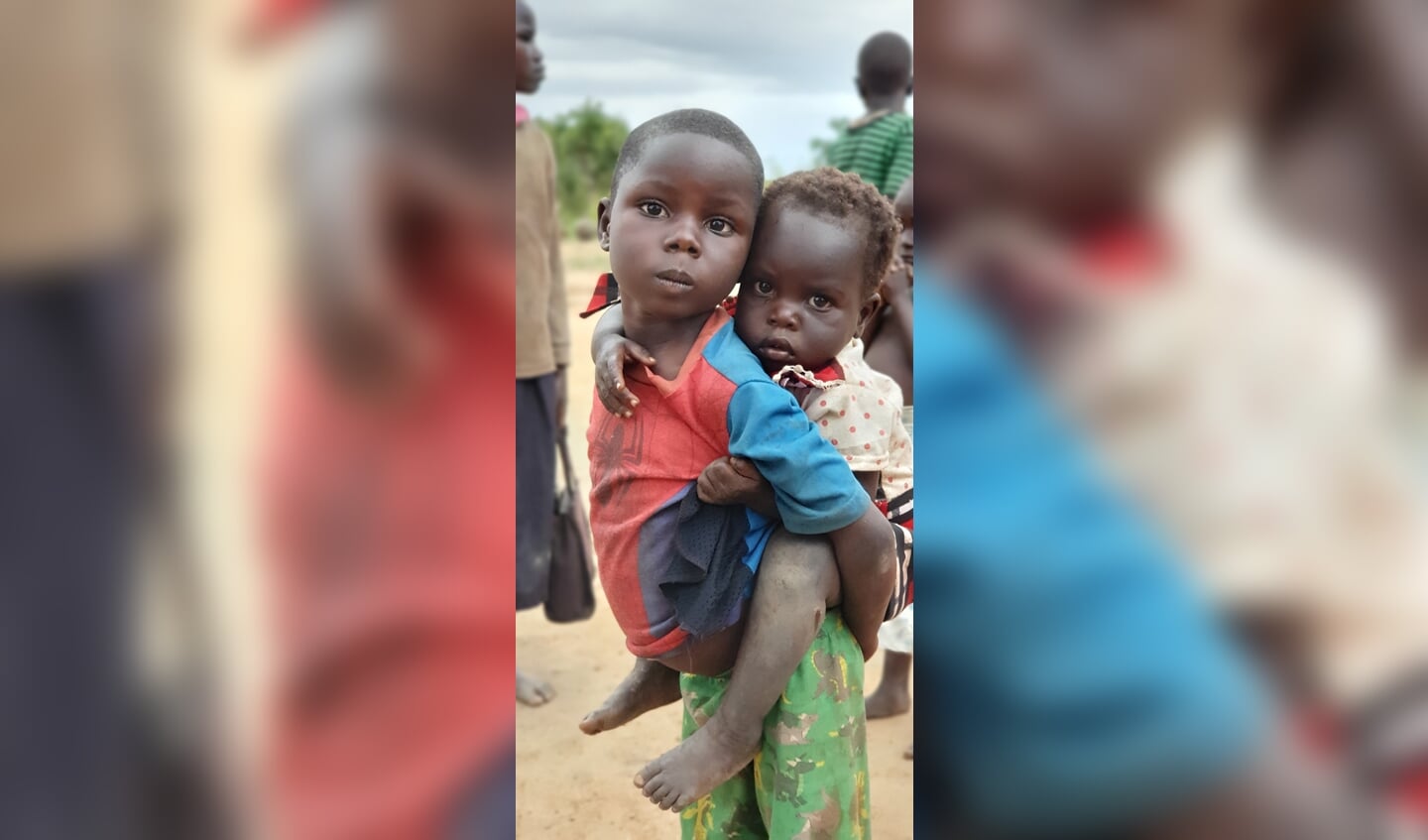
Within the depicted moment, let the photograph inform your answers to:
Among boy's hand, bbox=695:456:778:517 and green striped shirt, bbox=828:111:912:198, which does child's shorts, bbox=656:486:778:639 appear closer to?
boy's hand, bbox=695:456:778:517

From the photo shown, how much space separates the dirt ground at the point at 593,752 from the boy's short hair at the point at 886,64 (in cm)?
70

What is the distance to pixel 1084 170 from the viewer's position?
0.73 metres

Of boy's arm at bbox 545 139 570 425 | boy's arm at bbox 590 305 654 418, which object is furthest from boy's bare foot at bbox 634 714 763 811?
boy's arm at bbox 545 139 570 425

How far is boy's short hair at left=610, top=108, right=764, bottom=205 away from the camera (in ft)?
2.93

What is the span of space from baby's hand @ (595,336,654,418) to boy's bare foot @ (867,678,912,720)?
4.67 ft

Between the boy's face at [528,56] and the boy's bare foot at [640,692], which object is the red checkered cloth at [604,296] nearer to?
the boy's bare foot at [640,692]

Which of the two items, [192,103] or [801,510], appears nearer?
[192,103]

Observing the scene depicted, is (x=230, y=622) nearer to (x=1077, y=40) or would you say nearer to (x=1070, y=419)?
(x=1070, y=419)

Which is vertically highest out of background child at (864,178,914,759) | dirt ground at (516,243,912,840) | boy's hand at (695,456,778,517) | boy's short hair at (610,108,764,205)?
boy's short hair at (610,108,764,205)

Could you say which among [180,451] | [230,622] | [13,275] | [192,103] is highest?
[192,103]

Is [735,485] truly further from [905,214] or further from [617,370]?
[905,214]

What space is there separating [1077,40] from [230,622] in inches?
29.8

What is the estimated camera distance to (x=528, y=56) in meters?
1.83

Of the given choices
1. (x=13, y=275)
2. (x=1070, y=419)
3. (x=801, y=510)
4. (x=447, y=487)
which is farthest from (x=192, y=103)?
(x=1070, y=419)
